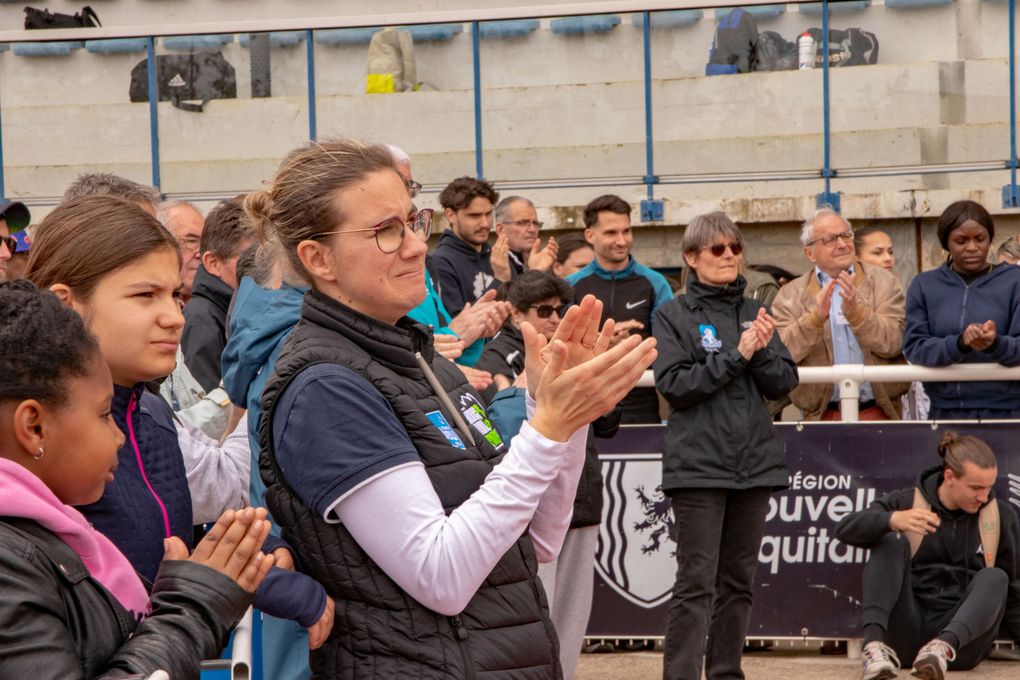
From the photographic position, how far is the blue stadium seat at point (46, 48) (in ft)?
39.7

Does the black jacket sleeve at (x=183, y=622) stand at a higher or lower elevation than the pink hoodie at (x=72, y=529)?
lower

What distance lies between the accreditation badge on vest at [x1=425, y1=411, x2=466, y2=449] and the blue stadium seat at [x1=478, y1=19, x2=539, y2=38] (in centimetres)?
944

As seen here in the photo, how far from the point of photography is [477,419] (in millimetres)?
2529

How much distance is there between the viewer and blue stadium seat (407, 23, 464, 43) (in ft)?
37.3

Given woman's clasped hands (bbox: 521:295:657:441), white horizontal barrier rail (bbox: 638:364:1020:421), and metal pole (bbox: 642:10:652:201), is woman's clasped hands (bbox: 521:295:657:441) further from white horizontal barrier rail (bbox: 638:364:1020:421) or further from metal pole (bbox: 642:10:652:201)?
metal pole (bbox: 642:10:652:201)

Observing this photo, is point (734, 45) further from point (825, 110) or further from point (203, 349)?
point (203, 349)

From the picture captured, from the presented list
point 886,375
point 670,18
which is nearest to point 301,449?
point 886,375

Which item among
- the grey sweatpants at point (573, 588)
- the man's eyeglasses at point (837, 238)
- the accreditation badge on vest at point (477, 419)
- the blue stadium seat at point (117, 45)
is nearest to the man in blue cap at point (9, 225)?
the accreditation badge on vest at point (477, 419)

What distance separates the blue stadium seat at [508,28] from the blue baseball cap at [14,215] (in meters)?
8.09

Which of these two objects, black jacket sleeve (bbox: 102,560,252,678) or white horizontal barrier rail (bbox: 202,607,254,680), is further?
white horizontal barrier rail (bbox: 202,607,254,680)

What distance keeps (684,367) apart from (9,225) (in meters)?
2.93

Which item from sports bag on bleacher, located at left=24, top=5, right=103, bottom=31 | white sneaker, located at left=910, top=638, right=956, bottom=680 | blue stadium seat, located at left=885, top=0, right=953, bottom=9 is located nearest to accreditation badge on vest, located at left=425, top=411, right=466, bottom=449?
white sneaker, located at left=910, top=638, right=956, bottom=680

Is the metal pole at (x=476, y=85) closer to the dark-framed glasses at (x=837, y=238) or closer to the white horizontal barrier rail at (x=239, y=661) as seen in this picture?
the dark-framed glasses at (x=837, y=238)

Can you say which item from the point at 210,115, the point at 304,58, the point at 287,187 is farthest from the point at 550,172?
the point at 287,187
